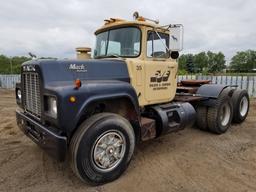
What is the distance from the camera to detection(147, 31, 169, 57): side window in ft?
13.4

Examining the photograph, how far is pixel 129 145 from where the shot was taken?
133 inches

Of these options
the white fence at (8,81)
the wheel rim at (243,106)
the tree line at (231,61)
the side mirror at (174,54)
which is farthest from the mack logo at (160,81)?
Answer: the tree line at (231,61)

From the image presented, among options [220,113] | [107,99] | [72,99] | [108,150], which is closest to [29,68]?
[72,99]

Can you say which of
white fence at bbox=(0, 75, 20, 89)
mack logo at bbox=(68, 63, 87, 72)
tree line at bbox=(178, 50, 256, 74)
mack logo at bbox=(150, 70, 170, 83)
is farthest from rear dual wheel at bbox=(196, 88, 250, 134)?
tree line at bbox=(178, 50, 256, 74)

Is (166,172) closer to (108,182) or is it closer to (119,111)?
(108,182)

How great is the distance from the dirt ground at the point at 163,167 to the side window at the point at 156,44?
6.35 ft

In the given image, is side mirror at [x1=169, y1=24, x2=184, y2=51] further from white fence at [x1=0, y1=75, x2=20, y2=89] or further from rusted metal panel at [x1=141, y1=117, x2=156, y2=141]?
white fence at [x1=0, y1=75, x2=20, y2=89]

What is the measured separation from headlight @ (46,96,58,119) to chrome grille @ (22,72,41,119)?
10.4 inches

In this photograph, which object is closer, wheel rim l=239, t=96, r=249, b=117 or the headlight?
the headlight

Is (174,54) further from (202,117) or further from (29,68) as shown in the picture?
(29,68)

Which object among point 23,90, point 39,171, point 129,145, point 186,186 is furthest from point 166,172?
point 23,90

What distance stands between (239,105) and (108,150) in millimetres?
4767

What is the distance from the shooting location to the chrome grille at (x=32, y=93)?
319 centimetres

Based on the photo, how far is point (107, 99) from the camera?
316 cm
